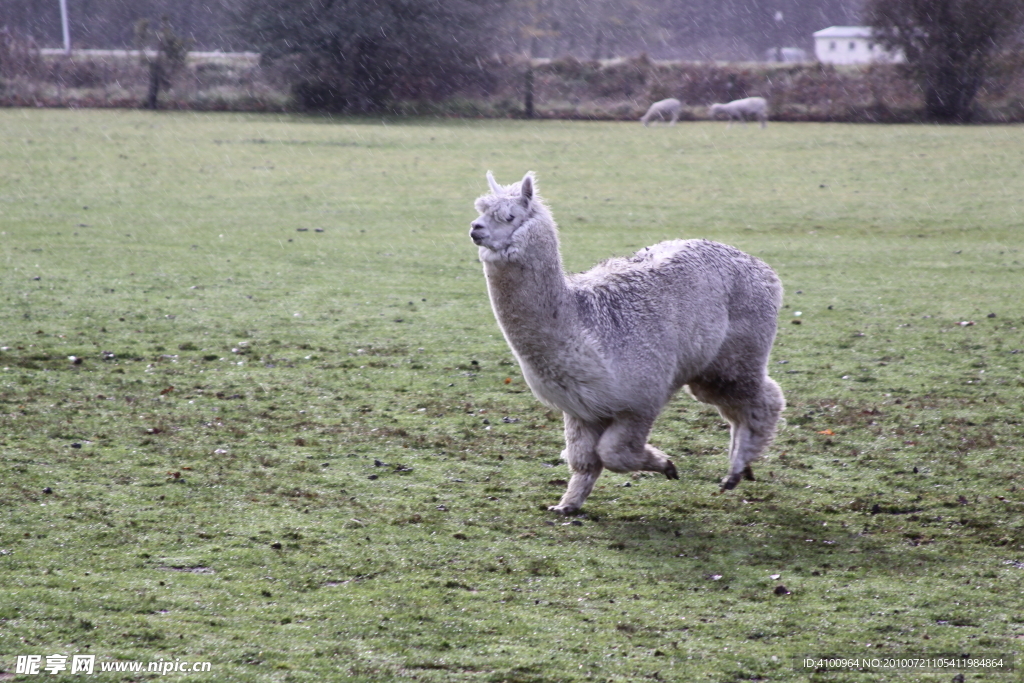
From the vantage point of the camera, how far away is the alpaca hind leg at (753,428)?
18.9ft

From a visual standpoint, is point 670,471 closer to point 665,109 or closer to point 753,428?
point 753,428

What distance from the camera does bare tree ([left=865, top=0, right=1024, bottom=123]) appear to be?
36.3m

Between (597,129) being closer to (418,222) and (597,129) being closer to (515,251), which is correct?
(418,222)

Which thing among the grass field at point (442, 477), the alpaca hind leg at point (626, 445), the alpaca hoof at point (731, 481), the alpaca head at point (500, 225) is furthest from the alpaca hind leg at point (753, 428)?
the alpaca head at point (500, 225)

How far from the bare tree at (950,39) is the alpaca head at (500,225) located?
34.6 metres

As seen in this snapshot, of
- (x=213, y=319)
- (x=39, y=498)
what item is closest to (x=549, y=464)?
(x=39, y=498)

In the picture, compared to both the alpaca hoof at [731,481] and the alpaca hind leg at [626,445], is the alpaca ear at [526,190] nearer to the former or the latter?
the alpaca hind leg at [626,445]


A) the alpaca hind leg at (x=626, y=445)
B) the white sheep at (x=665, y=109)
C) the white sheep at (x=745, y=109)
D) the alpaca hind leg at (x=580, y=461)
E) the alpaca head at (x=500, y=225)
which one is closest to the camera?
the alpaca head at (x=500, y=225)

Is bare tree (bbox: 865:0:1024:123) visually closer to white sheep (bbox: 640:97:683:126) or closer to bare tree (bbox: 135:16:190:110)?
white sheep (bbox: 640:97:683:126)

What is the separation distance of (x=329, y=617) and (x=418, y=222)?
1228 cm

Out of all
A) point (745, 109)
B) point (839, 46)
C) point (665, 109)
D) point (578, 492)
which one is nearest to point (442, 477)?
point (578, 492)

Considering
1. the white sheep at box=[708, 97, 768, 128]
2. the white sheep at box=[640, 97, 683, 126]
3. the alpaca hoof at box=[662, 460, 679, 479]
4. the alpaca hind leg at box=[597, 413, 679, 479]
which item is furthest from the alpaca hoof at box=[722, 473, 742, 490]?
the white sheep at box=[640, 97, 683, 126]

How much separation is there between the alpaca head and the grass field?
139 cm

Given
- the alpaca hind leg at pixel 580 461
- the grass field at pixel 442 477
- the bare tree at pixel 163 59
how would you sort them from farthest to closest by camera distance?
the bare tree at pixel 163 59 < the alpaca hind leg at pixel 580 461 < the grass field at pixel 442 477
